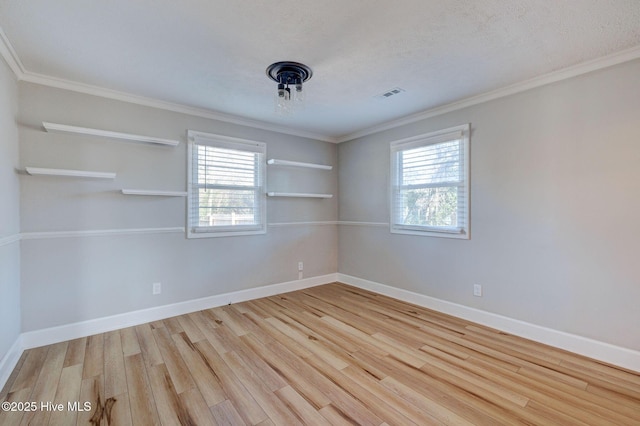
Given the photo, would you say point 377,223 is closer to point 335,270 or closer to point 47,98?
point 335,270

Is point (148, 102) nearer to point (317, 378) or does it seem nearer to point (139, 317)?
point (139, 317)

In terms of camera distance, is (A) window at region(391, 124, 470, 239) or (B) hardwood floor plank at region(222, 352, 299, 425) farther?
(A) window at region(391, 124, 470, 239)

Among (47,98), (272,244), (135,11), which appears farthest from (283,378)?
(47,98)

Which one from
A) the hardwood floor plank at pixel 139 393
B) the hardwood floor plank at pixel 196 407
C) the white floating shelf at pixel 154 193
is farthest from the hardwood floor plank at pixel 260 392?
the white floating shelf at pixel 154 193

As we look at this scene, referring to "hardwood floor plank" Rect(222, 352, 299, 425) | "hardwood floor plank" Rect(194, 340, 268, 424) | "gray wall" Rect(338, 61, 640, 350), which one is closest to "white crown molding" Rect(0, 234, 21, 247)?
"hardwood floor plank" Rect(194, 340, 268, 424)

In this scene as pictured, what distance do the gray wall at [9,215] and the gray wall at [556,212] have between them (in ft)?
12.9

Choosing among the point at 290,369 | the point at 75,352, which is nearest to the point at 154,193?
the point at 75,352

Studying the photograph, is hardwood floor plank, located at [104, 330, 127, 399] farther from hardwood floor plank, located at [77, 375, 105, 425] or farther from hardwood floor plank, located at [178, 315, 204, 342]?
hardwood floor plank, located at [178, 315, 204, 342]

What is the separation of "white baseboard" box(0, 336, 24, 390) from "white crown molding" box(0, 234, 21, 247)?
0.82 meters

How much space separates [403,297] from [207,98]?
11.2 feet

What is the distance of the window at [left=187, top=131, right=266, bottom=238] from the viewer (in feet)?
11.4

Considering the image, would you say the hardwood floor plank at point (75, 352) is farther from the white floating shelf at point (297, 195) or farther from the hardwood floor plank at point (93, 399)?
the white floating shelf at point (297, 195)

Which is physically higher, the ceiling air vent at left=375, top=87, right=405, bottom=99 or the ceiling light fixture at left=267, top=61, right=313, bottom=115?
the ceiling air vent at left=375, top=87, right=405, bottom=99

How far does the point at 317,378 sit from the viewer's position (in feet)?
6.89
